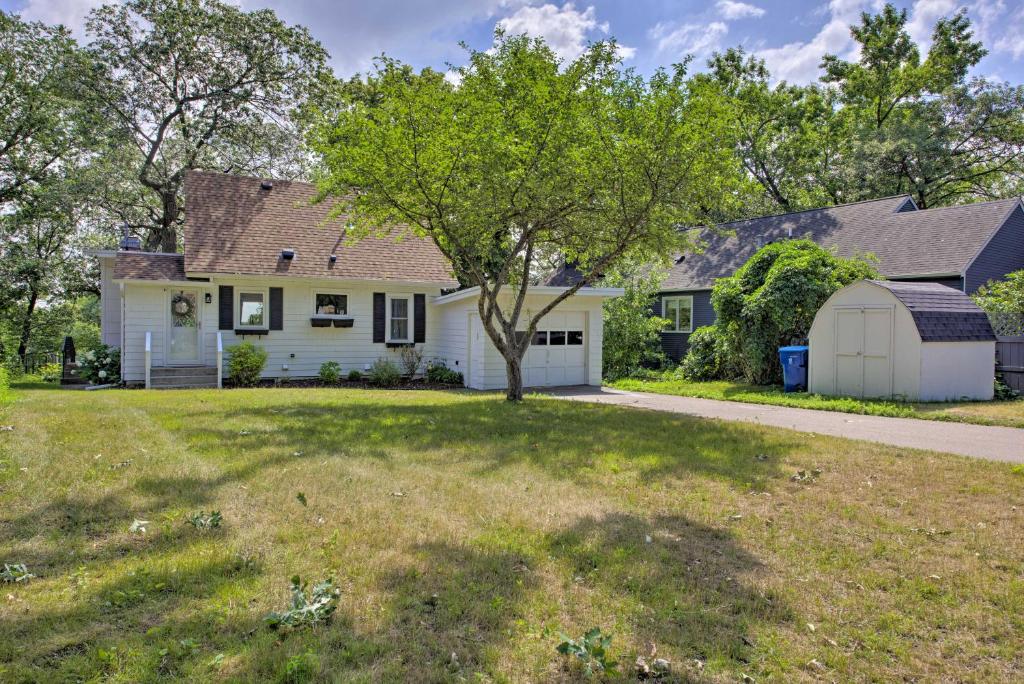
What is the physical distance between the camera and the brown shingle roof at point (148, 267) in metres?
15.2

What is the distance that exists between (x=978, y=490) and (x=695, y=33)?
33.6 ft

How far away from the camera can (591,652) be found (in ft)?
8.98

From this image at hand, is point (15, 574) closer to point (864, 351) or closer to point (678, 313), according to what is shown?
point (864, 351)

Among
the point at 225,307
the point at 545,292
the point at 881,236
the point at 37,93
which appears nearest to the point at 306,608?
the point at 545,292

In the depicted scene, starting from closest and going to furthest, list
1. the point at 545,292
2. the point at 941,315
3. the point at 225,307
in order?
the point at 941,315 → the point at 545,292 → the point at 225,307

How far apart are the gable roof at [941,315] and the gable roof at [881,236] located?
3983 mm

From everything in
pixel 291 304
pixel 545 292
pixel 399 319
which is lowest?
pixel 399 319

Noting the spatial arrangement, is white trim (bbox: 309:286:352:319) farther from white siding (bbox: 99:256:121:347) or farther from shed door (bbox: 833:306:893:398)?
shed door (bbox: 833:306:893:398)

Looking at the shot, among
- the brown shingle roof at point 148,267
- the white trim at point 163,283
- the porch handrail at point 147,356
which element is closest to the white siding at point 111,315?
the brown shingle roof at point 148,267

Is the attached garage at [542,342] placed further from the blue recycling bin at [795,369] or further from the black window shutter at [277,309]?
the blue recycling bin at [795,369]

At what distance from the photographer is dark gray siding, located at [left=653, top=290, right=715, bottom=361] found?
2209 centimetres

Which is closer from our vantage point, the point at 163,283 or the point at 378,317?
the point at 163,283

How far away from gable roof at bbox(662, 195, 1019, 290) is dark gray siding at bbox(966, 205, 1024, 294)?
31cm

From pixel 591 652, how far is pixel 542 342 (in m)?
13.9
